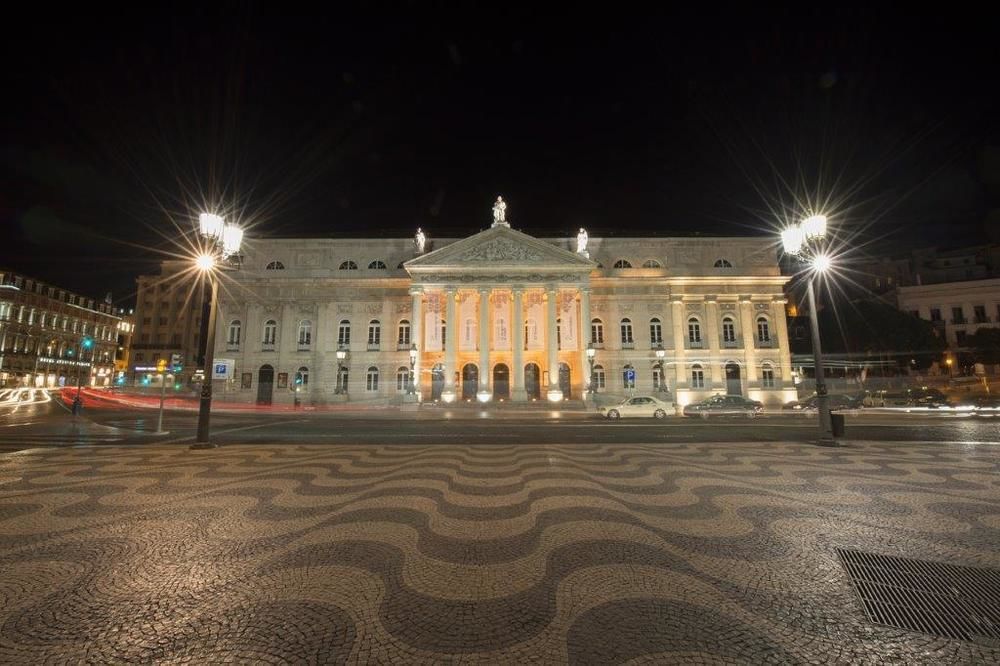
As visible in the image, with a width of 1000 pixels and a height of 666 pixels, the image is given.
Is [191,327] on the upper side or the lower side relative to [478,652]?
upper

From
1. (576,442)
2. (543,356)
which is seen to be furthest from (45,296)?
(576,442)

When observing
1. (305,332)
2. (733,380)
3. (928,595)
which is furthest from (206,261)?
(733,380)

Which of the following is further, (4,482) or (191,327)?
(191,327)

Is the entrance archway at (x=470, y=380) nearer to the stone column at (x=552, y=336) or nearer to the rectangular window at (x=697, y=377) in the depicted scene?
the stone column at (x=552, y=336)

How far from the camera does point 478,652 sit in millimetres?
2367

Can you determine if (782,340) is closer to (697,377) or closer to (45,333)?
(697,377)

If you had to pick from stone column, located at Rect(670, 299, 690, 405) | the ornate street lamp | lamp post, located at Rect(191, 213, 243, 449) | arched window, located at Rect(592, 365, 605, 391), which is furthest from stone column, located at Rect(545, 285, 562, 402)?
lamp post, located at Rect(191, 213, 243, 449)

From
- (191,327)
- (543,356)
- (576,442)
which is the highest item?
(191,327)

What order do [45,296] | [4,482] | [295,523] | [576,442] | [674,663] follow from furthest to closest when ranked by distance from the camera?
[45,296] → [576,442] → [4,482] → [295,523] → [674,663]

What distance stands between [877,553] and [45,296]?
96463mm

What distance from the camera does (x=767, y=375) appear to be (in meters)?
39.6

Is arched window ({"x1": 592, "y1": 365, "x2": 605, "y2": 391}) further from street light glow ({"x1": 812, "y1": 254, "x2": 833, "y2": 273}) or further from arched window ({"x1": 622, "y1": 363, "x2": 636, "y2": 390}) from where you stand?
street light glow ({"x1": 812, "y1": 254, "x2": 833, "y2": 273})

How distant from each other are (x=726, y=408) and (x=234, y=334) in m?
42.5

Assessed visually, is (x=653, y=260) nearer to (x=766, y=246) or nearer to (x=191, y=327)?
(x=766, y=246)
